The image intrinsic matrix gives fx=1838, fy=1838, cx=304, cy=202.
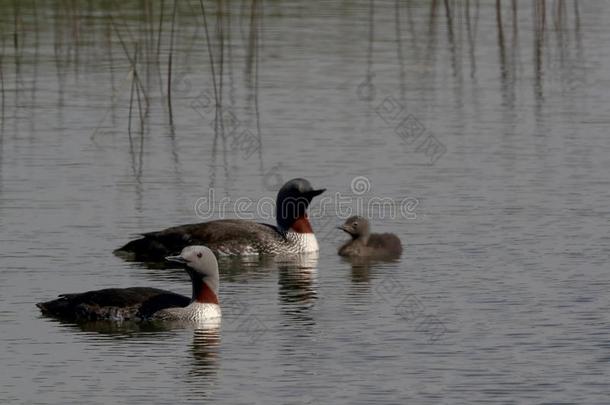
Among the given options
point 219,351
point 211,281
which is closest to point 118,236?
point 211,281

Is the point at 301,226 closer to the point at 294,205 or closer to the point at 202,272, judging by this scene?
the point at 294,205

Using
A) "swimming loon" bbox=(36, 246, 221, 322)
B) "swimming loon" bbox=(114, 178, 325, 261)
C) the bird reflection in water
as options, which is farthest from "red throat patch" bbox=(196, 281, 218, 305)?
"swimming loon" bbox=(114, 178, 325, 261)

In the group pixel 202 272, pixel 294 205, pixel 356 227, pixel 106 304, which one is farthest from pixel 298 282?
pixel 106 304

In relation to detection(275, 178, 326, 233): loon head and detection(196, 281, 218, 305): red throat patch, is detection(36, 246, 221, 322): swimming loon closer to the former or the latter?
detection(196, 281, 218, 305): red throat patch

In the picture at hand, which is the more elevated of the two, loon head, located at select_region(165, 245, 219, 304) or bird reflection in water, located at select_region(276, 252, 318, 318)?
loon head, located at select_region(165, 245, 219, 304)

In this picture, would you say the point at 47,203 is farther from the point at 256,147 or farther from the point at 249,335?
the point at 249,335

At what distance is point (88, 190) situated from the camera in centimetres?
1866

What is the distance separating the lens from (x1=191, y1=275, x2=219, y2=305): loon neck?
13.9m

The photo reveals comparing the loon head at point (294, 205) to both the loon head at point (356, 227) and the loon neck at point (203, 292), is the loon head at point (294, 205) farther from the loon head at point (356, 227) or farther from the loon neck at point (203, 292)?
the loon neck at point (203, 292)

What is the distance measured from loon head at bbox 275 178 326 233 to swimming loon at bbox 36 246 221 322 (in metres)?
3.44

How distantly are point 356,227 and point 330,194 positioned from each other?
1610 millimetres

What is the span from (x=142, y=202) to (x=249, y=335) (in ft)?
17.4

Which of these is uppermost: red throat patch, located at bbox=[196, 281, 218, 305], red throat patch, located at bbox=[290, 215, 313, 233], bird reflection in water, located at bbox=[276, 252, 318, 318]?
red throat patch, located at bbox=[290, 215, 313, 233]

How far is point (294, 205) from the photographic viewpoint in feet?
57.9
